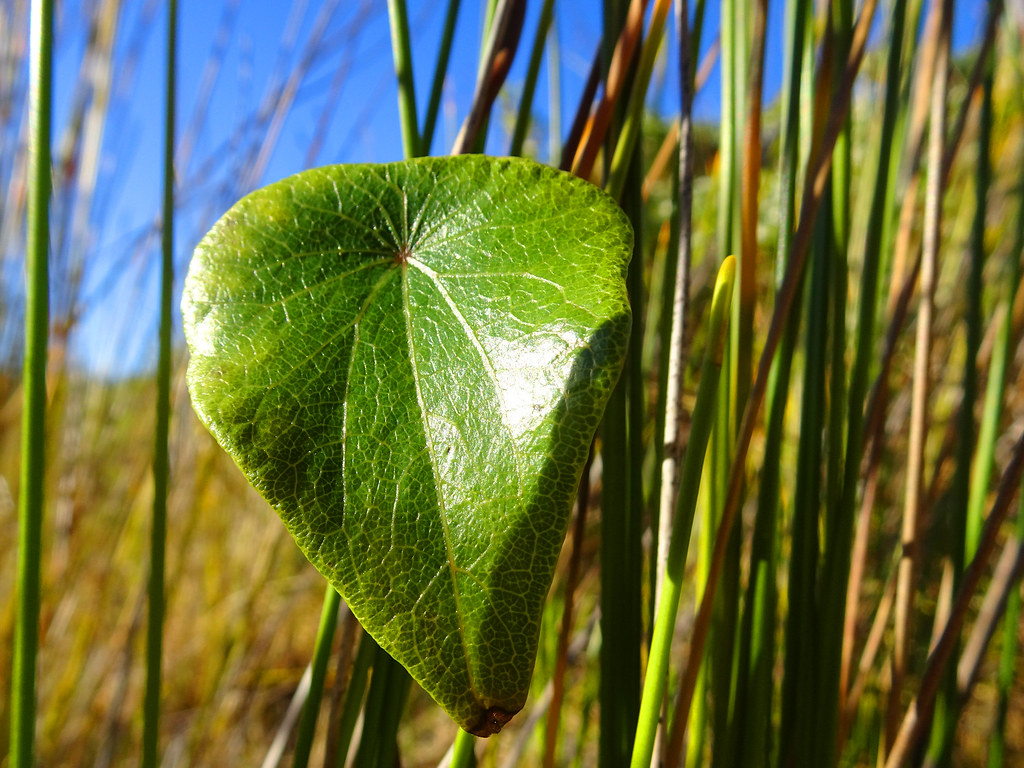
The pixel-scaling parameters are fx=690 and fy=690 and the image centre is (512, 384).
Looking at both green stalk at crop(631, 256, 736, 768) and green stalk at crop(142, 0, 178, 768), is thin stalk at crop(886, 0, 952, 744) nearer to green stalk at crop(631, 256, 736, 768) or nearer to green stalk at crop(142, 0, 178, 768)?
green stalk at crop(631, 256, 736, 768)

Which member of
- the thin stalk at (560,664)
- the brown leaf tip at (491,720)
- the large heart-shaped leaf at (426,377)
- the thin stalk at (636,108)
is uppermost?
the thin stalk at (636,108)

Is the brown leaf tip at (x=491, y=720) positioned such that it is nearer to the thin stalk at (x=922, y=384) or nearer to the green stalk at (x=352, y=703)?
the green stalk at (x=352, y=703)

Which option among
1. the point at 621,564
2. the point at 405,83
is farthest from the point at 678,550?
the point at 405,83

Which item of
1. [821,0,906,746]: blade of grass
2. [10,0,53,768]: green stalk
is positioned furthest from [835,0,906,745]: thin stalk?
[10,0,53,768]: green stalk

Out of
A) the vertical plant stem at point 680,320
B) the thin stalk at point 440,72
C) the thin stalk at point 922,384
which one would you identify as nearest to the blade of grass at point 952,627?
the thin stalk at point 922,384

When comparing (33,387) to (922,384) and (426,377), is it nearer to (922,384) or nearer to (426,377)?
(426,377)

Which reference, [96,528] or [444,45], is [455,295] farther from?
A: [96,528]
